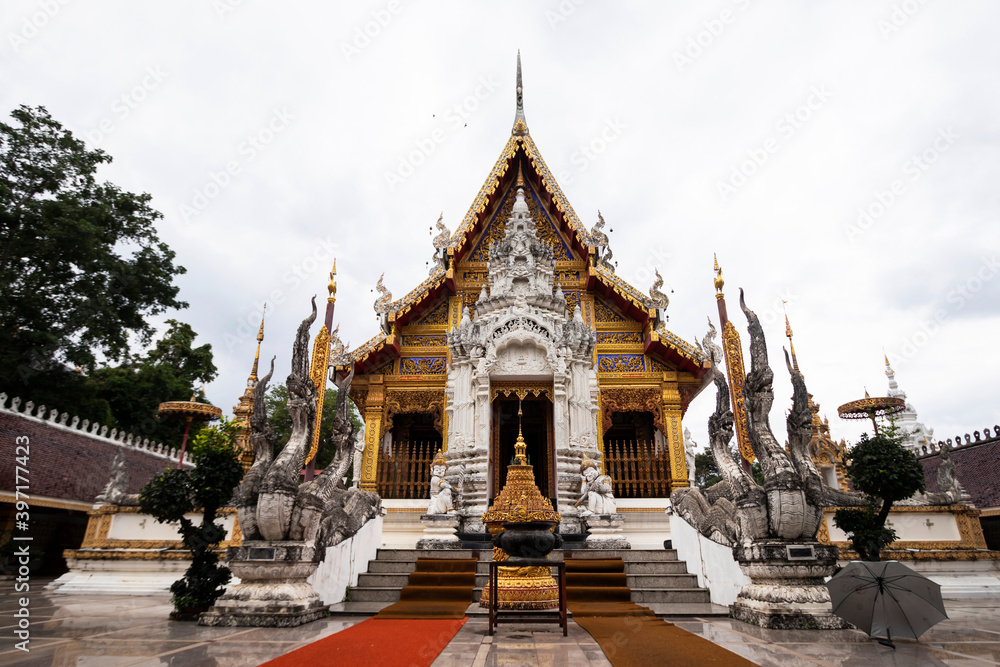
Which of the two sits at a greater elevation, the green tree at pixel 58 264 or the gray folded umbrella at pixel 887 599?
the green tree at pixel 58 264

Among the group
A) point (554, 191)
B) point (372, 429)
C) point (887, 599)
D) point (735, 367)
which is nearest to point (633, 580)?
point (887, 599)

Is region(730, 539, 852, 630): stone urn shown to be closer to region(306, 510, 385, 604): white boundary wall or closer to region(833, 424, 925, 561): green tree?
region(833, 424, 925, 561): green tree

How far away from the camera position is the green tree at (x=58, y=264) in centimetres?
1370

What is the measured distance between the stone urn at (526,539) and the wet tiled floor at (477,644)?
600mm

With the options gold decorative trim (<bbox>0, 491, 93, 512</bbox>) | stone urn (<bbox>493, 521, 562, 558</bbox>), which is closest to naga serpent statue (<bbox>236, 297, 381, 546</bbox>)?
stone urn (<bbox>493, 521, 562, 558</bbox>)

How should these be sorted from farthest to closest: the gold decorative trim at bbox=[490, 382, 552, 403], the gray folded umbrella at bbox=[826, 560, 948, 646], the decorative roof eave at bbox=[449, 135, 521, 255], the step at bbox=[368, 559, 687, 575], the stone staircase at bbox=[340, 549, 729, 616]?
the decorative roof eave at bbox=[449, 135, 521, 255] → the gold decorative trim at bbox=[490, 382, 552, 403] → the step at bbox=[368, 559, 687, 575] → the stone staircase at bbox=[340, 549, 729, 616] → the gray folded umbrella at bbox=[826, 560, 948, 646]

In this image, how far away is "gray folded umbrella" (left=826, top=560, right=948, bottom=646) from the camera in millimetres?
3543

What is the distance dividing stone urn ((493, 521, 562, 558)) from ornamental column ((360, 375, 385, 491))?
662cm

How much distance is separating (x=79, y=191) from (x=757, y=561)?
18.6 m

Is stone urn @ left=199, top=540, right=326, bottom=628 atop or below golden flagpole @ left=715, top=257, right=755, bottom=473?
below

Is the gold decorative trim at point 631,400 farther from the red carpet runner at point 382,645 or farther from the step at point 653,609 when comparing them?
the red carpet runner at point 382,645

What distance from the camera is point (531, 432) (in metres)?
12.8

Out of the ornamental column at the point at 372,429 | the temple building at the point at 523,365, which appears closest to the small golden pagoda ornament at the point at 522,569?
the temple building at the point at 523,365

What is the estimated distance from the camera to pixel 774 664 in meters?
3.12
